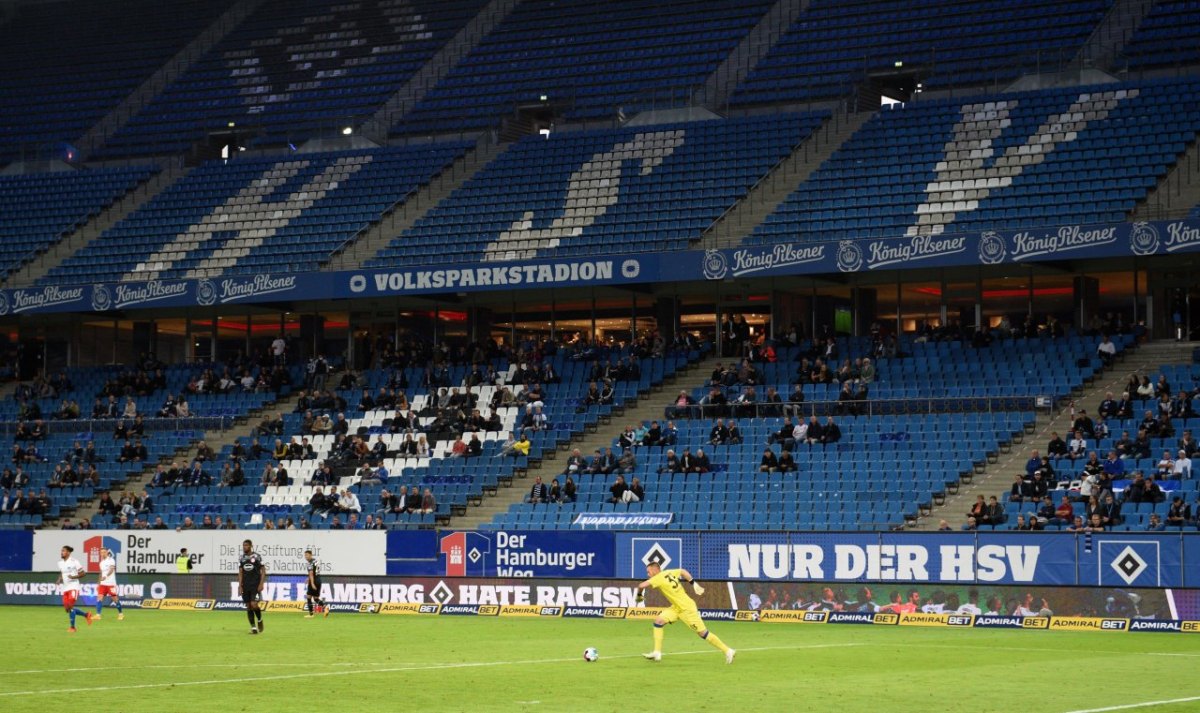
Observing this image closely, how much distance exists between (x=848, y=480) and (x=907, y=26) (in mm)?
23066

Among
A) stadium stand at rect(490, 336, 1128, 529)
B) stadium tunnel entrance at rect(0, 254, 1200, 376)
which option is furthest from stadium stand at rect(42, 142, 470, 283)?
stadium stand at rect(490, 336, 1128, 529)

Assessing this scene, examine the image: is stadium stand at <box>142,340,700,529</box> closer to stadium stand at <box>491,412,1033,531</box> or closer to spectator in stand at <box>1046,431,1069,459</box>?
stadium stand at <box>491,412,1033,531</box>

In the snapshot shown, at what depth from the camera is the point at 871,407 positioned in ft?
140

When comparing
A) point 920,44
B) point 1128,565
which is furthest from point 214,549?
point 920,44

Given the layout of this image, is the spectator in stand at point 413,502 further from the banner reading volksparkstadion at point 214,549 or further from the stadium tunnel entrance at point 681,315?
the stadium tunnel entrance at point 681,315

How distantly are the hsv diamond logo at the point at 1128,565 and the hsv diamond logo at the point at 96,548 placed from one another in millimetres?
24779

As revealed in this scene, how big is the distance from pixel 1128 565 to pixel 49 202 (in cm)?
4474

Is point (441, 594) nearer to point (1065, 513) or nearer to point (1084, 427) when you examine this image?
point (1065, 513)

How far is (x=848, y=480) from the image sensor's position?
3934cm

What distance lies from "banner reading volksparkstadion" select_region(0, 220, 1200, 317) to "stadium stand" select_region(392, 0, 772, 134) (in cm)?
1110

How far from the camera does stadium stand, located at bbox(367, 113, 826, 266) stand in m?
51.0

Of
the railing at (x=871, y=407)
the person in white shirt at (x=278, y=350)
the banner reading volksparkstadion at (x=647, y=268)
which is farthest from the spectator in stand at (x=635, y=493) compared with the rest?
the person in white shirt at (x=278, y=350)

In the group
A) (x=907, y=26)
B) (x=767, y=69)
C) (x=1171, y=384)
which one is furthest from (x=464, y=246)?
(x=1171, y=384)

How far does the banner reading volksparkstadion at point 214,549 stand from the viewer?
39.2m
